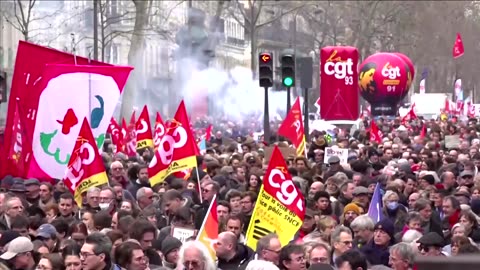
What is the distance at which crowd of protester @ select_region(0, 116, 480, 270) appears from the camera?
33.5 ft

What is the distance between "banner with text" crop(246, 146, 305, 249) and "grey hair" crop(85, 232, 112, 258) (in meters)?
2.35

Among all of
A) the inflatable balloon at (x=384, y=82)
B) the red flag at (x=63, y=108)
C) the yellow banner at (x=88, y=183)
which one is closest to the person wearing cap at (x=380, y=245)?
the yellow banner at (x=88, y=183)

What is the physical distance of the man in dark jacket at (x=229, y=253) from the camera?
36.1ft

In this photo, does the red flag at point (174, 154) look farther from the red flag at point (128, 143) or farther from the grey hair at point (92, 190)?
the red flag at point (128, 143)

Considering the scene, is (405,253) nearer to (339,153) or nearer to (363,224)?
(363,224)

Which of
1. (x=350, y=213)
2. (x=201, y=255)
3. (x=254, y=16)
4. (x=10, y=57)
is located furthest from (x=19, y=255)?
(x=10, y=57)

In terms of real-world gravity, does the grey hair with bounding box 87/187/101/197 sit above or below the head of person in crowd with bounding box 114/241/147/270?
below

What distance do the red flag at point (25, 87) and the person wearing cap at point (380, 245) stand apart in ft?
19.8

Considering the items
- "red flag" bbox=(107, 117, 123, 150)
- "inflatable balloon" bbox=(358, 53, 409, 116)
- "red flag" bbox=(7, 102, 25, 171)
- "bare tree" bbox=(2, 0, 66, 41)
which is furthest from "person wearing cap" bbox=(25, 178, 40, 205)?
"inflatable balloon" bbox=(358, 53, 409, 116)

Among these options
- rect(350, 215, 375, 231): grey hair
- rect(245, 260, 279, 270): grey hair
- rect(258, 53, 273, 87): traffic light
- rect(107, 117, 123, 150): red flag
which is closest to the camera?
rect(245, 260, 279, 270): grey hair

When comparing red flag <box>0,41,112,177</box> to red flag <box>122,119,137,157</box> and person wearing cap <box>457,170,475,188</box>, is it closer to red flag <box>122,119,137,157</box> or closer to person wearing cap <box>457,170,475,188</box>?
person wearing cap <box>457,170,475,188</box>

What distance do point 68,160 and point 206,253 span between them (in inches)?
291

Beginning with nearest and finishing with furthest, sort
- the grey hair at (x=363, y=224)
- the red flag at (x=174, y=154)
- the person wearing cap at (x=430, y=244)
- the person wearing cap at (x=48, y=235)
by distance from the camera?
the person wearing cap at (x=430, y=244) → the person wearing cap at (x=48, y=235) → the grey hair at (x=363, y=224) → the red flag at (x=174, y=154)

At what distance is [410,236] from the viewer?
38.6ft
